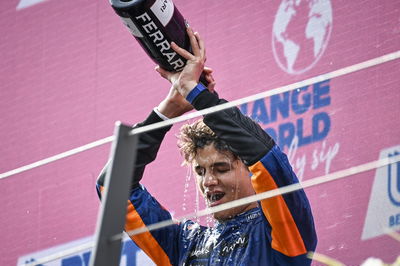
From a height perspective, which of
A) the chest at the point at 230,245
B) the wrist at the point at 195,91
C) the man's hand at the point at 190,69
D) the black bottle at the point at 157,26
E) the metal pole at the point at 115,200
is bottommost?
the metal pole at the point at 115,200

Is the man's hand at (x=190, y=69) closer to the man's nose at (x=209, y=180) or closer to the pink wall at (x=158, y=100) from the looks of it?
the man's nose at (x=209, y=180)

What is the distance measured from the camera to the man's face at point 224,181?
1.89 meters

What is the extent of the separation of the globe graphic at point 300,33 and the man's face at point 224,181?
20.2 inches

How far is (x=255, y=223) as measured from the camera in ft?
6.07

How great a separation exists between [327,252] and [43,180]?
3.56ft

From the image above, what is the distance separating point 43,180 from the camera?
288 cm

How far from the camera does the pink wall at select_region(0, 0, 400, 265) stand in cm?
216

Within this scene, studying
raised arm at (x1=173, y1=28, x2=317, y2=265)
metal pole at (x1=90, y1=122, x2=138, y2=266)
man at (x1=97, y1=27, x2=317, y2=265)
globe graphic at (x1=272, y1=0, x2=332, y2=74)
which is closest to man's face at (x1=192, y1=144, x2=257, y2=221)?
man at (x1=97, y1=27, x2=317, y2=265)

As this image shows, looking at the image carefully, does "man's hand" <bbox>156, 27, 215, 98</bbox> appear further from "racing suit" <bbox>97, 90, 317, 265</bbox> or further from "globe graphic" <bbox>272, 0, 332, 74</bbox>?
"globe graphic" <bbox>272, 0, 332, 74</bbox>

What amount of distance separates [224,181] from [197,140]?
121 mm

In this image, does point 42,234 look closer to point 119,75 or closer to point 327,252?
point 119,75

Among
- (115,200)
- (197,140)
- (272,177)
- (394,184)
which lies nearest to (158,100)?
(197,140)

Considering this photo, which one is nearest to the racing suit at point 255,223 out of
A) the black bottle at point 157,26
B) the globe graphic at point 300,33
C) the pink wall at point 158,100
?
the black bottle at point 157,26

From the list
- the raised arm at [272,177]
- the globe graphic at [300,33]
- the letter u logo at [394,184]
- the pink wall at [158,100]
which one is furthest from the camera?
the globe graphic at [300,33]
